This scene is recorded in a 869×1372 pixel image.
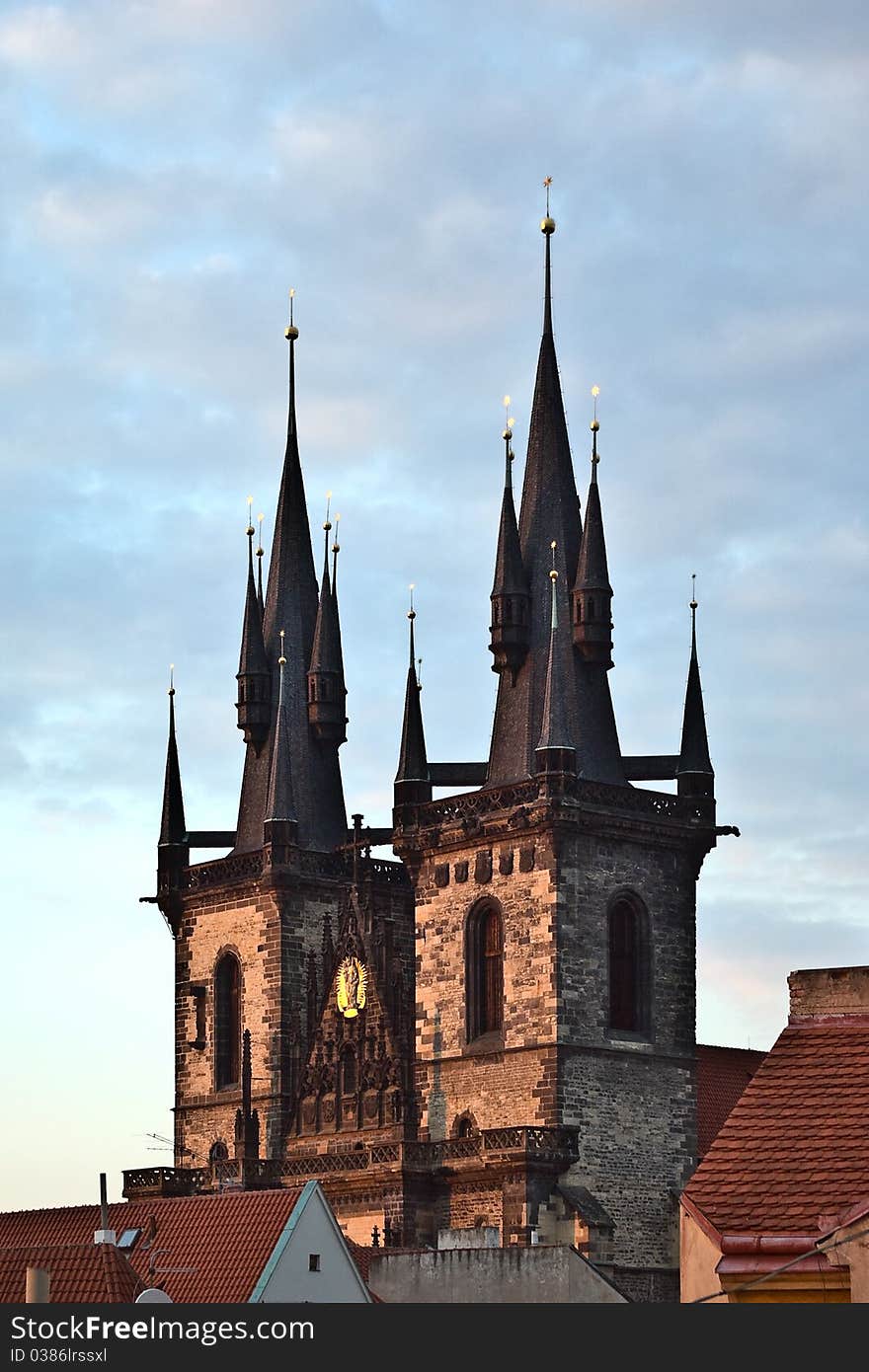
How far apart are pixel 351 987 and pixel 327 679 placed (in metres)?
9.96

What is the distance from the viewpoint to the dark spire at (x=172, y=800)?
8750 centimetres

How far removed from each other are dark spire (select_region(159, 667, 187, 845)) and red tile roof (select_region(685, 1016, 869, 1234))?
64.8 metres

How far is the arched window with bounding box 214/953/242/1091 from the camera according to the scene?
273ft

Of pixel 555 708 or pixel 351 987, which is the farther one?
pixel 351 987

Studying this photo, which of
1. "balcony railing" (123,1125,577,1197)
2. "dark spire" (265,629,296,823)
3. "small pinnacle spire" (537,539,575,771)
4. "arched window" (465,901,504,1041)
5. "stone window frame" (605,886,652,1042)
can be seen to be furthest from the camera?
"dark spire" (265,629,296,823)

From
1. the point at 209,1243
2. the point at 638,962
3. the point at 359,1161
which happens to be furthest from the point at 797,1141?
the point at 359,1161

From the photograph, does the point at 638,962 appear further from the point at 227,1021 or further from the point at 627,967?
the point at 227,1021

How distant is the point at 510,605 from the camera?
249 ft

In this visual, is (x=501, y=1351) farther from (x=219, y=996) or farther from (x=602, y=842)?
(x=219, y=996)

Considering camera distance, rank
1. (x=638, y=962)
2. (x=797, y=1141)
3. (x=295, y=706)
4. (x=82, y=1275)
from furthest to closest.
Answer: (x=295, y=706) < (x=638, y=962) < (x=82, y=1275) < (x=797, y=1141)

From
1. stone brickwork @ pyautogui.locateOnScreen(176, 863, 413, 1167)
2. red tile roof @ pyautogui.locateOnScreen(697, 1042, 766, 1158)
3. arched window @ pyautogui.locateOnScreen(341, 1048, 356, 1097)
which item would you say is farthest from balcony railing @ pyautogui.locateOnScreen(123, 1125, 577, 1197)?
red tile roof @ pyautogui.locateOnScreen(697, 1042, 766, 1158)

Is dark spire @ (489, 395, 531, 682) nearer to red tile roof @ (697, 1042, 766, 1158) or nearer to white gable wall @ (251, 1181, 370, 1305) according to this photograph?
red tile roof @ (697, 1042, 766, 1158)

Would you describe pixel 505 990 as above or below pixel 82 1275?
above

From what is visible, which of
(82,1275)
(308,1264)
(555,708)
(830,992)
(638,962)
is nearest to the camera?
(830,992)
